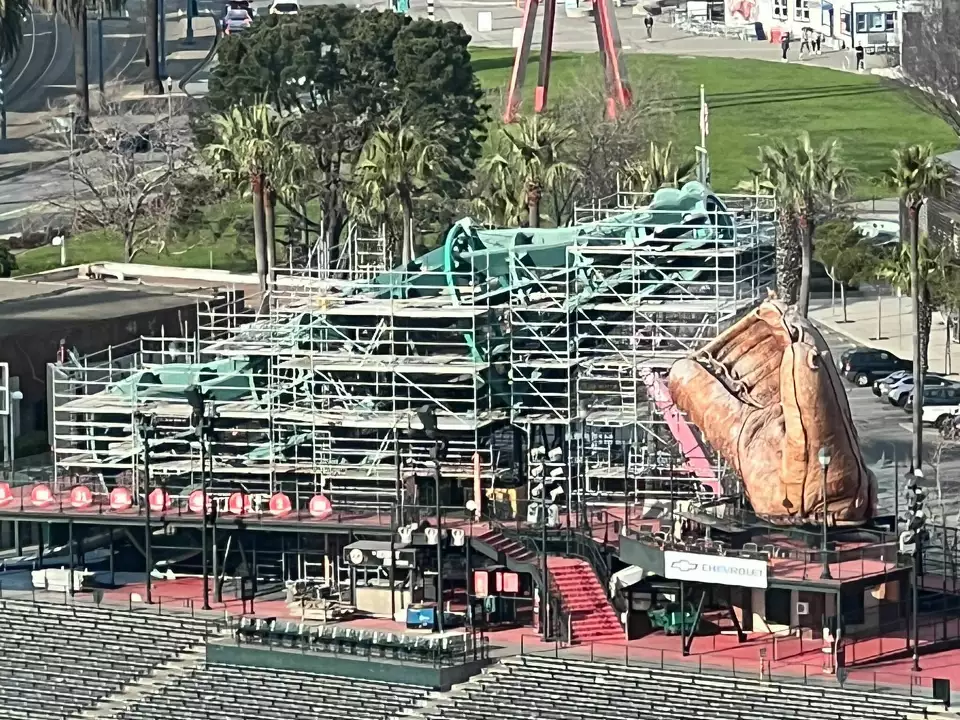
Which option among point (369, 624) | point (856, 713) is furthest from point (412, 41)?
point (856, 713)

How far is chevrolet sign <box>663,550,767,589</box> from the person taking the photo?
112750mm

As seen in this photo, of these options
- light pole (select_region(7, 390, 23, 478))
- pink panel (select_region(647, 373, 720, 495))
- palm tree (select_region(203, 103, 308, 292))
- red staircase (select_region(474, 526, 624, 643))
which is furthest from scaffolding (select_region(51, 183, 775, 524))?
palm tree (select_region(203, 103, 308, 292))

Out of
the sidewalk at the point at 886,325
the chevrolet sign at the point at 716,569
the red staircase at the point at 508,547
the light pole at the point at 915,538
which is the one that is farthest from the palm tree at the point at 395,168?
the light pole at the point at 915,538

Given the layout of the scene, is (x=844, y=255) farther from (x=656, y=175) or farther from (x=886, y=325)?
(x=656, y=175)

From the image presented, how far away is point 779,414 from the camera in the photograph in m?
118

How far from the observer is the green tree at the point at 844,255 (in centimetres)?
17900

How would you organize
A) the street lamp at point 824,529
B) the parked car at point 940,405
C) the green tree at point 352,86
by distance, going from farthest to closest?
the green tree at point 352,86, the parked car at point 940,405, the street lamp at point 824,529

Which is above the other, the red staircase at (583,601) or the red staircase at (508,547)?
the red staircase at (508,547)

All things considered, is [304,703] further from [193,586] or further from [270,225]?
[270,225]

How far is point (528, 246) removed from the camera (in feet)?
428

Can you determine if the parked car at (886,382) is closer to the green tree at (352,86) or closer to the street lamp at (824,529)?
the green tree at (352,86)

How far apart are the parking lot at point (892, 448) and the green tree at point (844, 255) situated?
60.3 ft

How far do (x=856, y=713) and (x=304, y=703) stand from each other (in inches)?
698

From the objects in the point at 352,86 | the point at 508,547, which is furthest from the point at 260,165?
the point at 508,547
